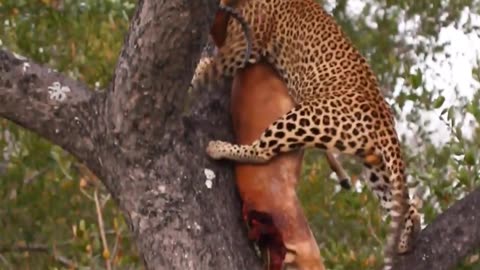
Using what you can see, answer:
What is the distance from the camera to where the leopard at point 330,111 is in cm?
358

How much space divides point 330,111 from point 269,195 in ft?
1.88

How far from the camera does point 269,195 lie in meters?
3.33

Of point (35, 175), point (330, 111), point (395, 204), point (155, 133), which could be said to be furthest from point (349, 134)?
point (35, 175)

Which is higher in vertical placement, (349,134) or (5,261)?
(349,134)

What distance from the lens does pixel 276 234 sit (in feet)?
10.8

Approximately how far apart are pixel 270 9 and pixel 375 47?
357cm

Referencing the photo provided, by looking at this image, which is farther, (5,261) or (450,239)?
(5,261)

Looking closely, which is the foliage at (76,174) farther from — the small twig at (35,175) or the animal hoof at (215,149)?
the animal hoof at (215,149)

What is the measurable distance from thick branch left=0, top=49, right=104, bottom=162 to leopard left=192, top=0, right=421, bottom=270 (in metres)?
0.43

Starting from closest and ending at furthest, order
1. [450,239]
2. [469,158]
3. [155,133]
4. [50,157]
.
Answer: [155,133], [450,239], [469,158], [50,157]

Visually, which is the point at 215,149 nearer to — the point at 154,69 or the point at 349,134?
the point at 154,69

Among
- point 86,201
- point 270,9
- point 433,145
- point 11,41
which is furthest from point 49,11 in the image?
point 433,145

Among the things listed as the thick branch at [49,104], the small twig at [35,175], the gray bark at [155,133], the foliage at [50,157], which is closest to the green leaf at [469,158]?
the gray bark at [155,133]

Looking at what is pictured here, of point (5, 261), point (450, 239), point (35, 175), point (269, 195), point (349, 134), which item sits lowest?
point (450, 239)
